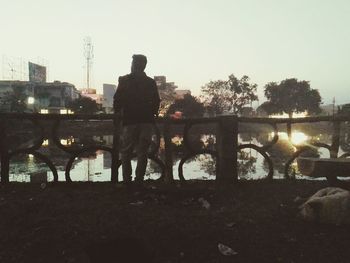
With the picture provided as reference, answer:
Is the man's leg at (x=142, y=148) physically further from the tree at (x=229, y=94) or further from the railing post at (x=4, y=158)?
the tree at (x=229, y=94)

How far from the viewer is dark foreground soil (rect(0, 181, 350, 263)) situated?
378 cm

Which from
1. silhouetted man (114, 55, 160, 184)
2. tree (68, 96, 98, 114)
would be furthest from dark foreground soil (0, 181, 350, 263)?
tree (68, 96, 98, 114)

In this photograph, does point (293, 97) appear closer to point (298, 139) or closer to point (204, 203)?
point (298, 139)

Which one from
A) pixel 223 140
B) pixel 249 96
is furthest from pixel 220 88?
pixel 223 140

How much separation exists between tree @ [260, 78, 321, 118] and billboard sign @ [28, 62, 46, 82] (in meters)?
57.9

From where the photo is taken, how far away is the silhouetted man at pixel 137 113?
636 centimetres

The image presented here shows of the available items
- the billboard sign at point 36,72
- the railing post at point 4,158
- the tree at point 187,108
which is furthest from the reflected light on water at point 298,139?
the billboard sign at point 36,72

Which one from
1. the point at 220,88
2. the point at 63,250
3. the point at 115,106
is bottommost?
the point at 63,250

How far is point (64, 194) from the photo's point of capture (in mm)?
5805

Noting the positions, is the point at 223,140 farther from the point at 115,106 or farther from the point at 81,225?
the point at 81,225

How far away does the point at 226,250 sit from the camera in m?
3.88

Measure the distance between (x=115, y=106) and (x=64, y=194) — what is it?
1668 millimetres

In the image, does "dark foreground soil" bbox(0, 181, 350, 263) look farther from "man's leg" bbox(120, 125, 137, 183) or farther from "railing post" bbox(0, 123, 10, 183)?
"railing post" bbox(0, 123, 10, 183)

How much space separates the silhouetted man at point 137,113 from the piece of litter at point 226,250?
2.64 m
